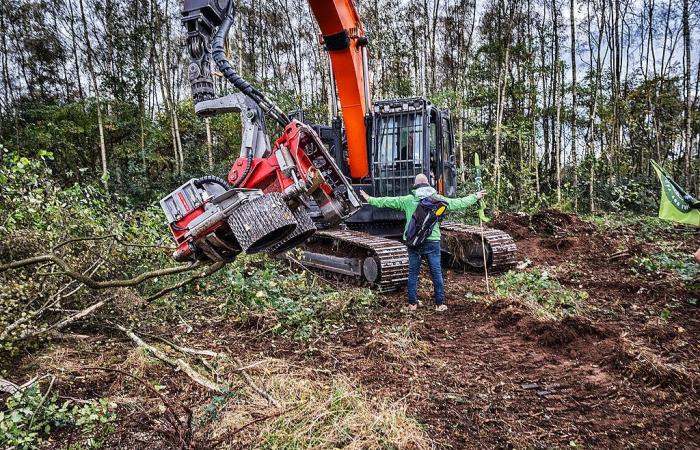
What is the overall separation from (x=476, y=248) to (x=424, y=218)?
2.50m

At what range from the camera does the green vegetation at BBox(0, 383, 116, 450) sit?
8.45 feet

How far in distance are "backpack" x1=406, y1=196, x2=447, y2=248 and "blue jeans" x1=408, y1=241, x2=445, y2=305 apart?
159 mm

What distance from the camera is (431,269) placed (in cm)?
586

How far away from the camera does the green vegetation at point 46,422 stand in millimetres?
2576

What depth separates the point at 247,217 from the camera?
3.24m

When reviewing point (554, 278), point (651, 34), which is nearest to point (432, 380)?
point (554, 278)

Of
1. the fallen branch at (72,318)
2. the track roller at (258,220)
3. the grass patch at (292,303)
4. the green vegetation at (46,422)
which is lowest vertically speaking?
the grass patch at (292,303)

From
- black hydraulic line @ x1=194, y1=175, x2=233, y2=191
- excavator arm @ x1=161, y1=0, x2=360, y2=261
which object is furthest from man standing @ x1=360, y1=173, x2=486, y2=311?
black hydraulic line @ x1=194, y1=175, x2=233, y2=191

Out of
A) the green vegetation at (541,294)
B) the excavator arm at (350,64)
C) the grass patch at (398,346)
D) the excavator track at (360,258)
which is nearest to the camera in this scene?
the grass patch at (398,346)

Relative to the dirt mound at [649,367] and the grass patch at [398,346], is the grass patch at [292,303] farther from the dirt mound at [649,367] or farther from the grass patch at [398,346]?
the dirt mound at [649,367]

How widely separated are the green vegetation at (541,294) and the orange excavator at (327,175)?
1.89 feet

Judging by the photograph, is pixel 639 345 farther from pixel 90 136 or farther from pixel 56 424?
pixel 90 136

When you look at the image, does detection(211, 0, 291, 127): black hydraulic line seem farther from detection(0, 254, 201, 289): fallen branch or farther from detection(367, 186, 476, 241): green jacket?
detection(367, 186, 476, 241): green jacket

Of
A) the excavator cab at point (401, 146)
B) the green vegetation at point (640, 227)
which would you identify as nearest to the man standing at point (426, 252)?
the excavator cab at point (401, 146)
